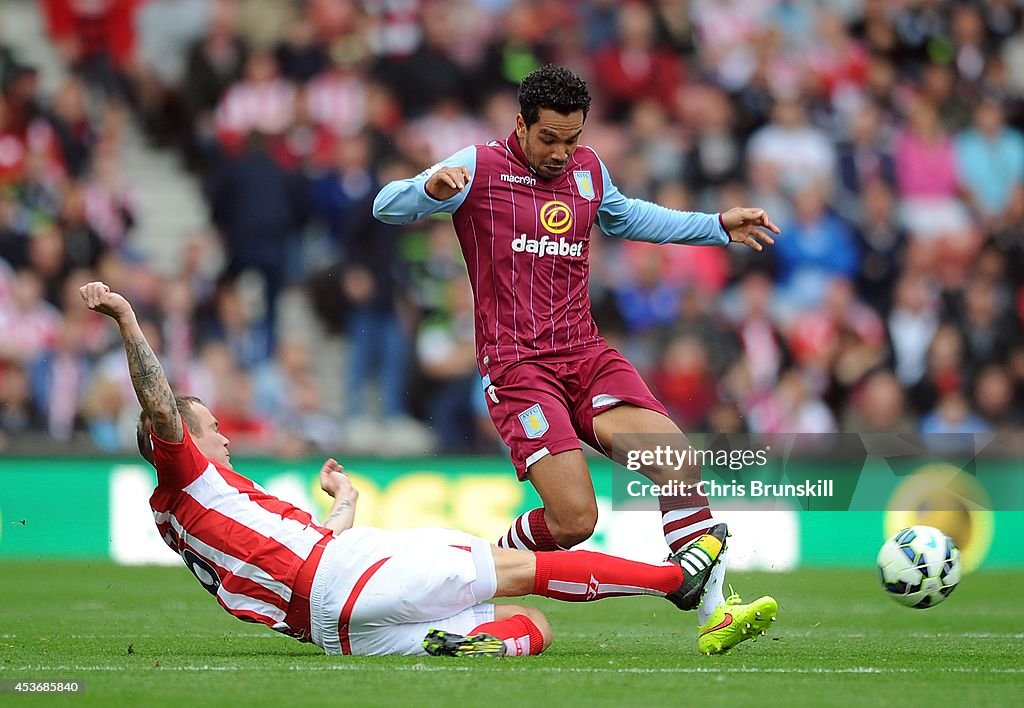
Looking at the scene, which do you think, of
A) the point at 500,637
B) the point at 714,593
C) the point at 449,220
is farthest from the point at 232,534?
the point at 449,220

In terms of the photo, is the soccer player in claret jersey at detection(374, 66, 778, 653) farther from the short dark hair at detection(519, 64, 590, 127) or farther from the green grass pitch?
the green grass pitch

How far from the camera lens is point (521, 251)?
768cm

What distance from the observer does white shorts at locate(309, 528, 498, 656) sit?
262 inches

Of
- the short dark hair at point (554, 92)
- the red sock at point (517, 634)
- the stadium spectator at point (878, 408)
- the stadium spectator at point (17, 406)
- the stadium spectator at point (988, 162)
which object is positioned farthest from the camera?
the stadium spectator at point (988, 162)

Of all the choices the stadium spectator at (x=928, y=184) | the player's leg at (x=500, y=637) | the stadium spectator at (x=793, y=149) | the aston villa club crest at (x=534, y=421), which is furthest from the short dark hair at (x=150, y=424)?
the stadium spectator at (x=928, y=184)

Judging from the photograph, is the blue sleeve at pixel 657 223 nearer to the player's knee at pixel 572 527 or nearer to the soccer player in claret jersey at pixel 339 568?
the player's knee at pixel 572 527

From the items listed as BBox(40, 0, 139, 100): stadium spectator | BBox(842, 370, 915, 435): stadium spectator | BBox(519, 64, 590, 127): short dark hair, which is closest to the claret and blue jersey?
BBox(519, 64, 590, 127): short dark hair

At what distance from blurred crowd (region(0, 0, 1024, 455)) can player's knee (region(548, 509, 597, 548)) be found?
233 inches

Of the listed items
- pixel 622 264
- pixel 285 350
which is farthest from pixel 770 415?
pixel 285 350

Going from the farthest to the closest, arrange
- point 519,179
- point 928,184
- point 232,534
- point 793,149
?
point 928,184, point 793,149, point 519,179, point 232,534

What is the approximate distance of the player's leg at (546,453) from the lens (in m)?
7.44

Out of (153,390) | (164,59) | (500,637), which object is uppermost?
(164,59)

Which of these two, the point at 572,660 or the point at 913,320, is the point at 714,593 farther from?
the point at 913,320

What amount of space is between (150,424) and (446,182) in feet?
5.41
